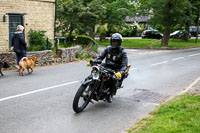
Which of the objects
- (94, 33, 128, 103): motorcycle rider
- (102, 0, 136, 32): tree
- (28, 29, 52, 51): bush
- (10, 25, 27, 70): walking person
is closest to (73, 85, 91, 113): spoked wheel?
(94, 33, 128, 103): motorcycle rider

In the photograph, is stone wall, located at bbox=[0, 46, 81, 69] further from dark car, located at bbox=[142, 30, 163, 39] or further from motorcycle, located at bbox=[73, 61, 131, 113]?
dark car, located at bbox=[142, 30, 163, 39]

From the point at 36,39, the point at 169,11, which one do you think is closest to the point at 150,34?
the point at 169,11

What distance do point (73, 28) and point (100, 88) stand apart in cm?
1787

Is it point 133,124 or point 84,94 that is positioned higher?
point 84,94

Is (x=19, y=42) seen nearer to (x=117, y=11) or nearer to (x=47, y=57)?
(x=47, y=57)

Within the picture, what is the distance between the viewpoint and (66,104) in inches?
267

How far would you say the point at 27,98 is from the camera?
23.8 feet

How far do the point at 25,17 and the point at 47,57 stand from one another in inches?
167

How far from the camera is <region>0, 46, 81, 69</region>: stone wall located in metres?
13.0

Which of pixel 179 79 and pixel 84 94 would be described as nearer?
pixel 84 94

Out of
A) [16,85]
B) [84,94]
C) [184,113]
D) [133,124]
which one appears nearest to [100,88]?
[84,94]

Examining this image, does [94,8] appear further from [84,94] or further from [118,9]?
[84,94]

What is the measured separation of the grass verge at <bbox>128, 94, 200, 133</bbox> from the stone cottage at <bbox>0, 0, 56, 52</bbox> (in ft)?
40.0

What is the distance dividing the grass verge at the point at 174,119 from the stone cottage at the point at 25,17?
1220 cm
